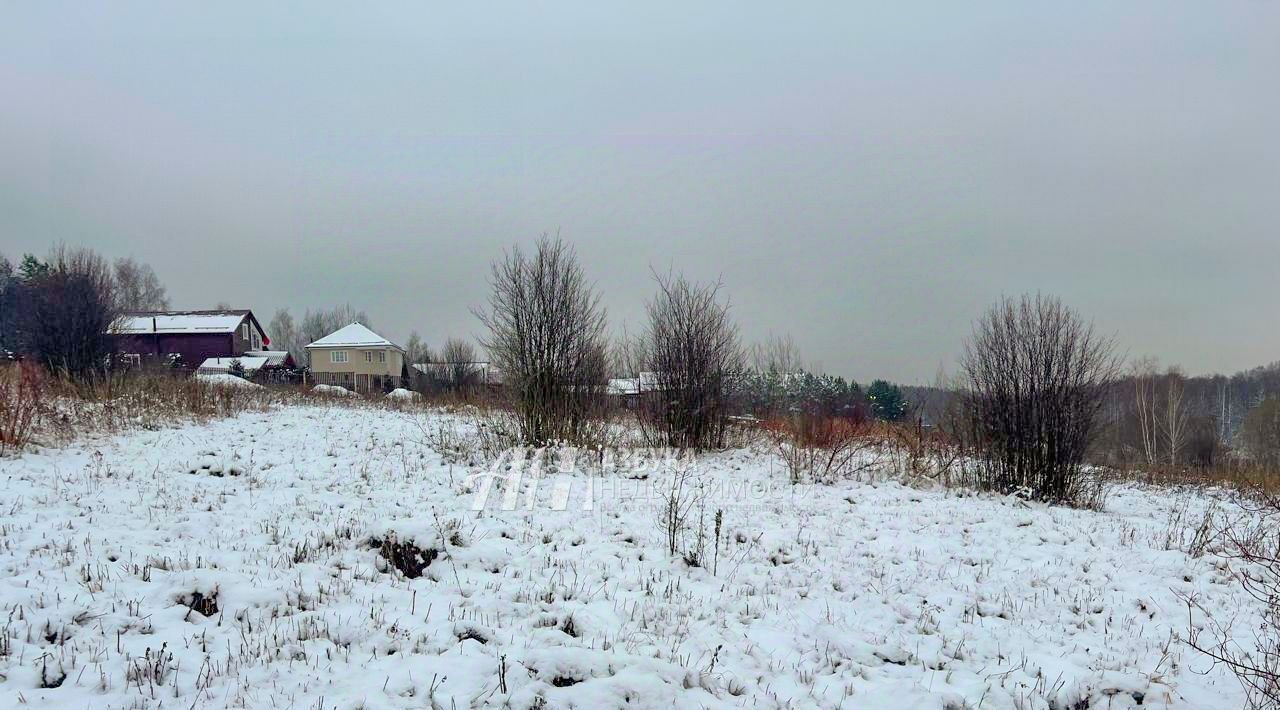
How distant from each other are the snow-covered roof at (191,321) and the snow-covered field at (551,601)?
44117mm

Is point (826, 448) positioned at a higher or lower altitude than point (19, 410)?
lower

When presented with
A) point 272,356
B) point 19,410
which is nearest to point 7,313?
point 272,356

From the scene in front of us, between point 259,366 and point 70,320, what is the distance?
2652 cm

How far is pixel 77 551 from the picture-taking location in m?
5.12

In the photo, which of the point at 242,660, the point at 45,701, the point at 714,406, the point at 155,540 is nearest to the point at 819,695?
the point at 242,660

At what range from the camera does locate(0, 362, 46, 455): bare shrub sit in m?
8.58

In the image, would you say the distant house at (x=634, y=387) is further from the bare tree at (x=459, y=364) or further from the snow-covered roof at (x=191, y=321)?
the snow-covered roof at (x=191, y=321)

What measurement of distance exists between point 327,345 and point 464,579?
161 ft

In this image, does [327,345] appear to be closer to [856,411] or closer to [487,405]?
[487,405]

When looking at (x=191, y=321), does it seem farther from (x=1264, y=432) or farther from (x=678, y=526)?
(x=1264, y=432)

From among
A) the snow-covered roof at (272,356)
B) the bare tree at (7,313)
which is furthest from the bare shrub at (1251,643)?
the snow-covered roof at (272,356)

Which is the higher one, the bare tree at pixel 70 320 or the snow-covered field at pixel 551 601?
the bare tree at pixel 70 320

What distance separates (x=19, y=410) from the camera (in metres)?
8.99

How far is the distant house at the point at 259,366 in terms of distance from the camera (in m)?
32.8
